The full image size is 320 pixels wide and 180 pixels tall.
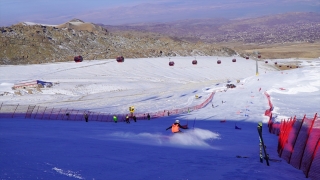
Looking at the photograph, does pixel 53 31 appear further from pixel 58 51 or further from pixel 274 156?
pixel 274 156

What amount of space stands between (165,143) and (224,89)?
3141 cm

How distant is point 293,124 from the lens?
14.0 metres

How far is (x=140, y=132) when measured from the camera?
681 inches

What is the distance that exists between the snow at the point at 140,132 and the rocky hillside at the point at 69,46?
65.3ft

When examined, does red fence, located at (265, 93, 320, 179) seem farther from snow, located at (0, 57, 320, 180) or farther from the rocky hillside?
the rocky hillside

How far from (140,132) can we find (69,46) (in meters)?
85.3

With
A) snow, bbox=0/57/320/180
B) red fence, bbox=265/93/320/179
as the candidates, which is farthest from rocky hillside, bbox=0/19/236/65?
red fence, bbox=265/93/320/179

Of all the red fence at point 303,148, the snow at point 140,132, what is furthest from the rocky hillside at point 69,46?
the red fence at point 303,148

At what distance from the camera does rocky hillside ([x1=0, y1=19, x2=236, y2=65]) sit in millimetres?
85375

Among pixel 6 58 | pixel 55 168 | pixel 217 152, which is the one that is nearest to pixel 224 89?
pixel 217 152

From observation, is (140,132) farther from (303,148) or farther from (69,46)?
(69,46)

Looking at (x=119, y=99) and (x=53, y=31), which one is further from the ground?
(x=53, y=31)

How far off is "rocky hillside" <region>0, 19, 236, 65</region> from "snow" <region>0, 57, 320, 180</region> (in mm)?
19889

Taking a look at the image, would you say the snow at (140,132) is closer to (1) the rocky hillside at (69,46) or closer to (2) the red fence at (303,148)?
(2) the red fence at (303,148)
